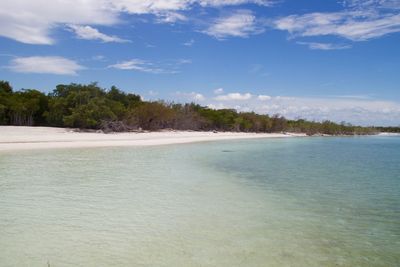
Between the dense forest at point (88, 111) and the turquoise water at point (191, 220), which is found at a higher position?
the dense forest at point (88, 111)

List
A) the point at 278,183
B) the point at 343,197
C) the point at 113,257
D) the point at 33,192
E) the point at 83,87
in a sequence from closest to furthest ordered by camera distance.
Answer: the point at 113,257
the point at 33,192
the point at 343,197
the point at 278,183
the point at 83,87

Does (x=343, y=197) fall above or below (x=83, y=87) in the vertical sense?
below

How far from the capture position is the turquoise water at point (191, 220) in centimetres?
513

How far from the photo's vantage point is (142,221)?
6.84 meters

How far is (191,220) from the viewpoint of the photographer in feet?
23.2

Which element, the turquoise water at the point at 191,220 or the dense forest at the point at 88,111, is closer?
the turquoise water at the point at 191,220

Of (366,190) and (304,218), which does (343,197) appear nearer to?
(366,190)

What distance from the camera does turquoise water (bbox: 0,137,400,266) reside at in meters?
5.13

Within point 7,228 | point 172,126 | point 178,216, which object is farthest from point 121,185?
point 172,126

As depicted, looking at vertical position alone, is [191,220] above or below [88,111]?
below

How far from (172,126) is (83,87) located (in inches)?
700

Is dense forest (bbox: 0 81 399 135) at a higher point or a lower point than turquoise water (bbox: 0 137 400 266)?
higher

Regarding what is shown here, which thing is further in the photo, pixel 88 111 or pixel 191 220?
pixel 88 111

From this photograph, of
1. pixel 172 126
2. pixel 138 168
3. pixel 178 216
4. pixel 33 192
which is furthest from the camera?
pixel 172 126
